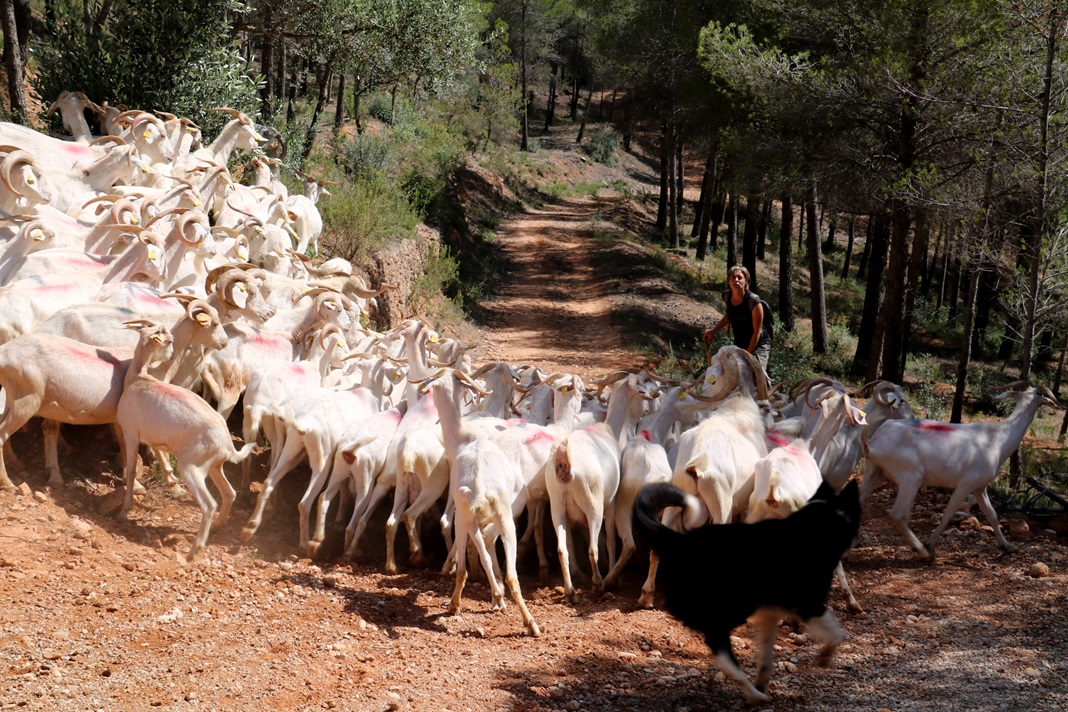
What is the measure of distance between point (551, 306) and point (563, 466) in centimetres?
1487

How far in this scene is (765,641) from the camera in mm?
5605

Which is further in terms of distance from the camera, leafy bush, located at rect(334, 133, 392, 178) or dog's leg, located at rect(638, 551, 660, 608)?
leafy bush, located at rect(334, 133, 392, 178)

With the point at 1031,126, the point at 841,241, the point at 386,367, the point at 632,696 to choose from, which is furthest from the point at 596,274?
the point at 841,241

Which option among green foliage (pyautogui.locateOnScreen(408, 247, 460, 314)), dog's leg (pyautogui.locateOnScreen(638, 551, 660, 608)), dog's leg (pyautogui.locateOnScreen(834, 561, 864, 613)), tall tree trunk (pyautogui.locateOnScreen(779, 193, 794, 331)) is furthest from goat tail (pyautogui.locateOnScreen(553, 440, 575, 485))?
tall tree trunk (pyautogui.locateOnScreen(779, 193, 794, 331))

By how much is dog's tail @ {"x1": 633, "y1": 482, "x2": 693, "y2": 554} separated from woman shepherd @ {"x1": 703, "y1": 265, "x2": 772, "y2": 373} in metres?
4.30

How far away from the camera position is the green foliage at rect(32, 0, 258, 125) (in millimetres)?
13988

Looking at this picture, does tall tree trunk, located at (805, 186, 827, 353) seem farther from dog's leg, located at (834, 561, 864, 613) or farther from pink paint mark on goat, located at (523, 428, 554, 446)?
dog's leg, located at (834, 561, 864, 613)

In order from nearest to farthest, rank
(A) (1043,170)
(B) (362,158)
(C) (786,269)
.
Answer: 1. (A) (1043,170)
2. (B) (362,158)
3. (C) (786,269)

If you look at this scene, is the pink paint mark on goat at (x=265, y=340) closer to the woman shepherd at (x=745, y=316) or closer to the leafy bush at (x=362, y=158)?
the woman shepherd at (x=745, y=316)

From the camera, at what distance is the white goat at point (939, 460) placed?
834 cm

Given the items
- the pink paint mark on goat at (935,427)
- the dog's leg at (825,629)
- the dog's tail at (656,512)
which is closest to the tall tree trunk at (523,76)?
the pink paint mark on goat at (935,427)

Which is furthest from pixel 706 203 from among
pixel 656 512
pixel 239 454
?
pixel 656 512

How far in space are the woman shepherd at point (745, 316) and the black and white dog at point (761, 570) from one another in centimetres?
460

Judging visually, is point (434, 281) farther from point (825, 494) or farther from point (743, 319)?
point (825, 494)
